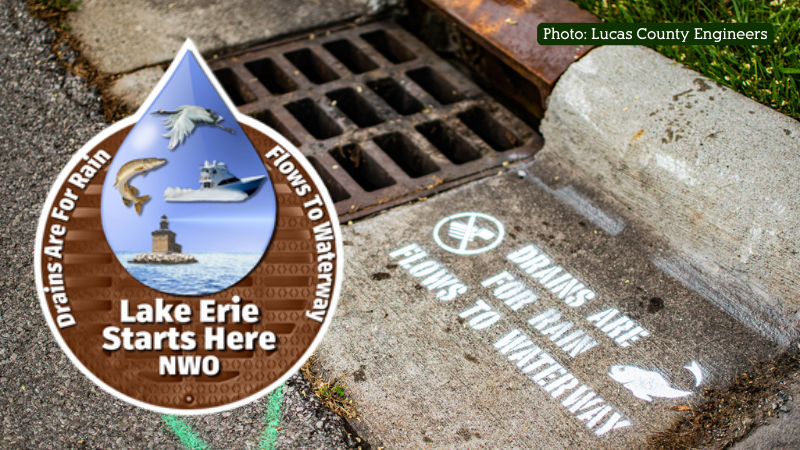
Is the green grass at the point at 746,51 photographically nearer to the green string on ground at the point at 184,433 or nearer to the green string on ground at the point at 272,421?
the green string on ground at the point at 272,421

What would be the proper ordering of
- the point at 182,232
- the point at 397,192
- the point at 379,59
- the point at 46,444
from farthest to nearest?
the point at 379,59 → the point at 397,192 → the point at 46,444 → the point at 182,232

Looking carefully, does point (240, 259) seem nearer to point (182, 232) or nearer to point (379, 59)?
point (182, 232)

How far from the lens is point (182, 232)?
4.10 feet

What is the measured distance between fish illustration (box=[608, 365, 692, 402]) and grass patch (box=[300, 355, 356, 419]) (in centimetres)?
74

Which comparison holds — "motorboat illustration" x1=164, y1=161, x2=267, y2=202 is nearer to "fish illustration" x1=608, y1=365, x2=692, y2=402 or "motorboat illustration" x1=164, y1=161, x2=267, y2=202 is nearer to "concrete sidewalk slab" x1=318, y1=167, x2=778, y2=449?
"concrete sidewalk slab" x1=318, y1=167, x2=778, y2=449

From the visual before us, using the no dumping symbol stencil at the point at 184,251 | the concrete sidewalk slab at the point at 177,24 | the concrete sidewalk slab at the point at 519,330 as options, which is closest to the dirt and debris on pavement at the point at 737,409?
the concrete sidewalk slab at the point at 519,330

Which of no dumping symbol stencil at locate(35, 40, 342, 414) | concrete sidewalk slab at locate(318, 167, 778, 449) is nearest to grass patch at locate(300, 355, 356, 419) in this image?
concrete sidewalk slab at locate(318, 167, 778, 449)

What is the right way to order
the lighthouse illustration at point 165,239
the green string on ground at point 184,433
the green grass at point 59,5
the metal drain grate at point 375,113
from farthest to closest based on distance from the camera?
the green grass at point 59,5, the metal drain grate at point 375,113, the green string on ground at point 184,433, the lighthouse illustration at point 165,239

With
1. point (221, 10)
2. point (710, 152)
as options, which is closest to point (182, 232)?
point (710, 152)

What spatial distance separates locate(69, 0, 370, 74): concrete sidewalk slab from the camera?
10.5ft

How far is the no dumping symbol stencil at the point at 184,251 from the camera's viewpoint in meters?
1.26

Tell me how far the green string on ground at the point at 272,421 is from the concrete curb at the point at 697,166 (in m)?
1.33

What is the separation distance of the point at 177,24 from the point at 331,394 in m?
2.32

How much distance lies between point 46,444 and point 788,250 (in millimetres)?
2118
